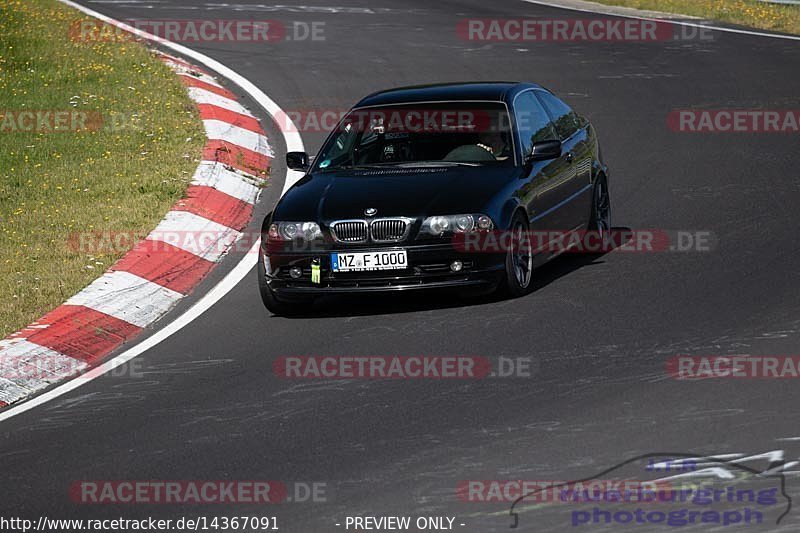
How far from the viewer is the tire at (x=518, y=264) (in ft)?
33.3

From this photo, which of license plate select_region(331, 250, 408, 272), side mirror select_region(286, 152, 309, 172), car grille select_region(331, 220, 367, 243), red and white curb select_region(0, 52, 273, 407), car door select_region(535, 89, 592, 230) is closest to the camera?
red and white curb select_region(0, 52, 273, 407)

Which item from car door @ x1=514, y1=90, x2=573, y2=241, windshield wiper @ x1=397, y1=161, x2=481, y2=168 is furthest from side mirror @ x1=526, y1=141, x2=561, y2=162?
windshield wiper @ x1=397, y1=161, x2=481, y2=168

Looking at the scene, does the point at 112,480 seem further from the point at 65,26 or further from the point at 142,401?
the point at 65,26

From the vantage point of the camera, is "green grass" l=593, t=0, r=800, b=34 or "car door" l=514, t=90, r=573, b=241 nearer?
"car door" l=514, t=90, r=573, b=241

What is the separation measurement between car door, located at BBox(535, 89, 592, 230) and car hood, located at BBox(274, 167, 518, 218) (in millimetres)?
914

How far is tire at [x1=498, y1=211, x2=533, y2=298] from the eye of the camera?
10164 mm

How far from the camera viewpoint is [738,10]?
26312mm

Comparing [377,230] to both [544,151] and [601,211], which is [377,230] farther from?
[601,211]

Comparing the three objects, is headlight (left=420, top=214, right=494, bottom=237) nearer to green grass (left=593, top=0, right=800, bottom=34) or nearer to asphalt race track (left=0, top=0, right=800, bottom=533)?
asphalt race track (left=0, top=0, right=800, bottom=533)

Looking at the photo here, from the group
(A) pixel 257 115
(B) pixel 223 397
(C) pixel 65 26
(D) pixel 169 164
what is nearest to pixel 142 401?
(B) pixel 223 397

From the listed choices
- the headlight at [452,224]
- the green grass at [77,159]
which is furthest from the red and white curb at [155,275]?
the headlight at [452,224]

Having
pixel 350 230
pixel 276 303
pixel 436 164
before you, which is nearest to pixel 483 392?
pixel 350 230

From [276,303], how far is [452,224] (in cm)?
138

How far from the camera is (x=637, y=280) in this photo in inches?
422
